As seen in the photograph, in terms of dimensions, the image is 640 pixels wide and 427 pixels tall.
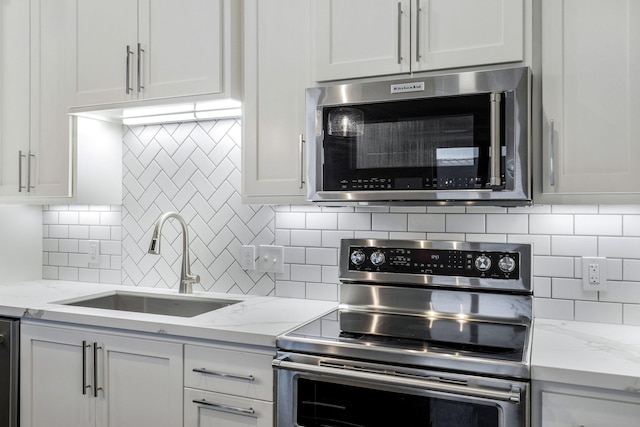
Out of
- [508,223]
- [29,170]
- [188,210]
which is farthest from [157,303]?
[508,223]

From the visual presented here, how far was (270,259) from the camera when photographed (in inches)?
91.4

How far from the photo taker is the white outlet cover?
2.30 meters

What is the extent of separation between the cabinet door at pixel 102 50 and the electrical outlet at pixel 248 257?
2.63 ft

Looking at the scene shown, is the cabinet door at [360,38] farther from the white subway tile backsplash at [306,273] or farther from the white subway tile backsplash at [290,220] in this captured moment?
the white subway tile backsplash at [306,273]

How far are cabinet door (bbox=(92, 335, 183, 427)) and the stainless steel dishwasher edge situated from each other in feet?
1.38

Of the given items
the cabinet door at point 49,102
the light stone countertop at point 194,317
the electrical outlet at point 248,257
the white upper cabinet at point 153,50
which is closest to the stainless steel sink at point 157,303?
the light stone countertop at point 194,317

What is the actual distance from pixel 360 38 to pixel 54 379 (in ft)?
5.61

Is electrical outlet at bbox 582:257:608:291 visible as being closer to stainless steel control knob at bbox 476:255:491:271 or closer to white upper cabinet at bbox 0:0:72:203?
stainless steel control knob at bbox 476:255:491:271

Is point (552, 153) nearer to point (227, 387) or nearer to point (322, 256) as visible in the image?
point (322, 256)

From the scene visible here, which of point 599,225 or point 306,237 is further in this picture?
point 306,237

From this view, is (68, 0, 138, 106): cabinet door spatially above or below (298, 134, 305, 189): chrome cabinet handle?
above

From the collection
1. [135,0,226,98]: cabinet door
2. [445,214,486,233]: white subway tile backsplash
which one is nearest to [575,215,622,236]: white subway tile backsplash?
[445,214,486,233]: white subway tile backsplash

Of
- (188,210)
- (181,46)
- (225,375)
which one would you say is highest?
(181,46)

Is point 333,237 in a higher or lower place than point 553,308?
higher
